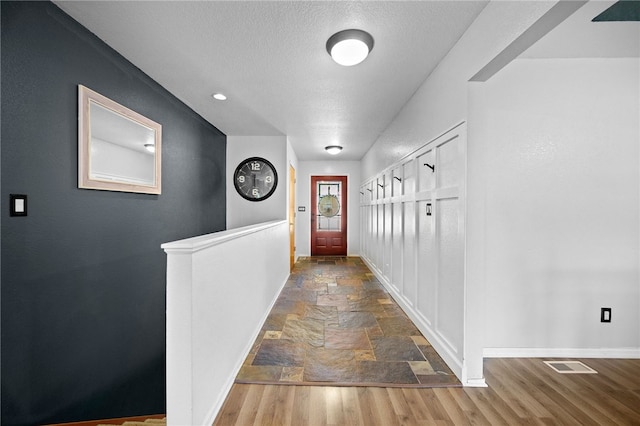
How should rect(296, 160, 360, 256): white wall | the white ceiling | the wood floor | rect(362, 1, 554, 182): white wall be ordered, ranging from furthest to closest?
rect(296, 160, 360, 256): white wall, the white ceiling, the wood floor, rect(362, 1, 554, 182): white wall

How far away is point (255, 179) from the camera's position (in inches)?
198

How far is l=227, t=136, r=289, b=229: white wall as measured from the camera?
4.98 meters

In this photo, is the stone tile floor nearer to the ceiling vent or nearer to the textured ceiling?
the textured ceiling

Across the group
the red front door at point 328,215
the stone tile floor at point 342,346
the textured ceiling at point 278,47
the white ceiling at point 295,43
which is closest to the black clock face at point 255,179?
the textured ceiling at point 278,47

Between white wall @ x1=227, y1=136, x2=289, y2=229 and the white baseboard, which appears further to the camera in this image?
white wall @ x1=227, y1=136, x2=289, y2=229

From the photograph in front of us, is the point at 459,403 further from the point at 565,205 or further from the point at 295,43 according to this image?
the point at 295,43

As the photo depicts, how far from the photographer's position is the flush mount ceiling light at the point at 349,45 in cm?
203

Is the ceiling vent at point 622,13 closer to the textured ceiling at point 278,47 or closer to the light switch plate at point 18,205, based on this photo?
the textured ceiling at point 278,47

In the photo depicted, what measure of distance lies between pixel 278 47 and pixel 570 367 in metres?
3.19

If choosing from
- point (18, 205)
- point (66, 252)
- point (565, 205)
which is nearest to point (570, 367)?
point (565, 205)

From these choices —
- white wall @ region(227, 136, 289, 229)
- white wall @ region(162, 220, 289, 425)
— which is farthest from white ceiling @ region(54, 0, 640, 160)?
white wall @ region(227, 136, 289, 229)

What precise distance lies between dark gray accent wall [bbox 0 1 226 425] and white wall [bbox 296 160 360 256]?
4729mm

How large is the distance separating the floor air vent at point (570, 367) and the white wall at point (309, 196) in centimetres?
536

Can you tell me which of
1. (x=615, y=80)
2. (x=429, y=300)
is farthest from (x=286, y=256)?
(x=615, y=80)
